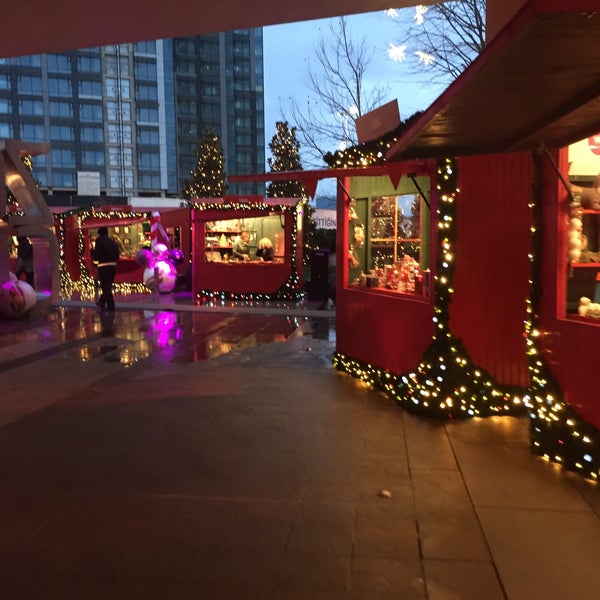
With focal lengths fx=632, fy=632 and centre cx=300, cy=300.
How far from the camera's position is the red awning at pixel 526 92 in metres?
2.79

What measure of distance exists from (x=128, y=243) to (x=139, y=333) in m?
16.1

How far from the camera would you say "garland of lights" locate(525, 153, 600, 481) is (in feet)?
15.1

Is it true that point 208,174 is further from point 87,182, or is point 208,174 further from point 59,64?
point 59,64

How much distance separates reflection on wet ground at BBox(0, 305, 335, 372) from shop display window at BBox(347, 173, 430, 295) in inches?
112

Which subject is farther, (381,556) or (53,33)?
(53,33)

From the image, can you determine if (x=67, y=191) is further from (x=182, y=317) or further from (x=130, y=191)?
(x=182, y=317)

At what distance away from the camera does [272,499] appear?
169 inches

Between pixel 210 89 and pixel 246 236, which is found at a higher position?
pixel 210 89

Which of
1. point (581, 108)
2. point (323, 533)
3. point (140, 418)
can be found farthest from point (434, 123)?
point (140, 418)

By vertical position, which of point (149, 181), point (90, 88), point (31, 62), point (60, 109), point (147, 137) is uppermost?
point (31, 62)

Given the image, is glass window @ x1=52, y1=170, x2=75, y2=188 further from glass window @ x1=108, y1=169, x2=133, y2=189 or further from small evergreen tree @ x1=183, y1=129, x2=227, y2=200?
small evergreen tree @ x1=183, y1=129, x2=227, y2=200

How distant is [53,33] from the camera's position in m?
8.88

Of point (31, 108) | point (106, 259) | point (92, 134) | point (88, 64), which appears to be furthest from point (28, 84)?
point (106, 259)

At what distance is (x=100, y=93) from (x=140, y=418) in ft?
299
